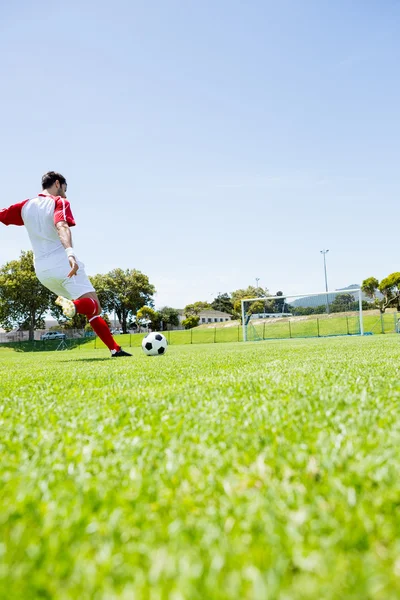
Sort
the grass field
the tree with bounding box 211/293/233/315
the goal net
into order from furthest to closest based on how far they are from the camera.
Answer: the tree with bounding box 211/293/233/315, the goal net, the grass field

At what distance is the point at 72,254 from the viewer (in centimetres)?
608

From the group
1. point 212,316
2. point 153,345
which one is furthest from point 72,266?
point 212,316

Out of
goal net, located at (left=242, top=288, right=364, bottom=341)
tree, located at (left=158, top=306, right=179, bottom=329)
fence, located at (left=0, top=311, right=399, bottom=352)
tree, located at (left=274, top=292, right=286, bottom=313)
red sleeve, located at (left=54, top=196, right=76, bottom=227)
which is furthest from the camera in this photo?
tree, located at (left=158, top=306, right=179, bottom=329)

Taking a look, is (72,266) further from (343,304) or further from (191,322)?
(191,322)

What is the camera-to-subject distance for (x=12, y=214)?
6.72 metres

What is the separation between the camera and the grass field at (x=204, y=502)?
809mm

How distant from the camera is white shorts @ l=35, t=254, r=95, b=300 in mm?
6461

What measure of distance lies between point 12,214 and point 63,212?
38.2 inches

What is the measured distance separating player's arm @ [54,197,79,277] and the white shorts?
1.07 ft

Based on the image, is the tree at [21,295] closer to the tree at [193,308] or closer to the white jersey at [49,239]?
the white jersey at [49,239]

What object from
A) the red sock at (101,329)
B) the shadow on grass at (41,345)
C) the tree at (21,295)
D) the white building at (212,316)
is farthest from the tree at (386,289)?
the white building at (212,316)

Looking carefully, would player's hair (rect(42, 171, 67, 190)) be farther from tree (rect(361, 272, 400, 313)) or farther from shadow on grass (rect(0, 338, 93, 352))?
tree (rect(361, 272, 400, 313))

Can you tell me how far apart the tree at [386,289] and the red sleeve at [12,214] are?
45973mm

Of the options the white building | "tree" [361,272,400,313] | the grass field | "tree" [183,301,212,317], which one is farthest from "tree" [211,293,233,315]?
the grass field
